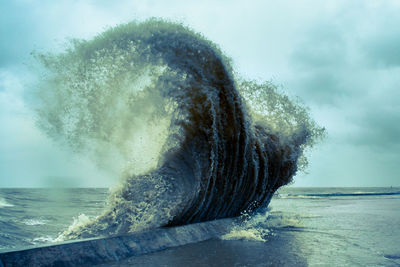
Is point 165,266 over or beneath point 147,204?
beneath

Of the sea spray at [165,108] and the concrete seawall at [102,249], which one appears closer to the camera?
the concrete seawall at [102,249]

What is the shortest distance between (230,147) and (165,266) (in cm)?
391

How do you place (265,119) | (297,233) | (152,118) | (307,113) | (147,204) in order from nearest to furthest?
(147,204)
(297,233)
(152,118)
(265,119)
(307,113)

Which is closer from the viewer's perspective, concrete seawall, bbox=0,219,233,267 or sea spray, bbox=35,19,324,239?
concrete seawall, bbox=0,219,233,267

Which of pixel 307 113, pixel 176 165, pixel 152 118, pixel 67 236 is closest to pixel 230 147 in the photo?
pixel 176 165

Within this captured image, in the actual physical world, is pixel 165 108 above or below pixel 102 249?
above

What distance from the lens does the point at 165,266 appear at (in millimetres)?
3564

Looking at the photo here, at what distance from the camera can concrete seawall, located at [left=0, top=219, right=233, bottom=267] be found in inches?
131

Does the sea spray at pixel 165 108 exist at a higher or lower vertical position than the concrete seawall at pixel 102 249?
higher

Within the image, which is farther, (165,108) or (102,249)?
(165,108)

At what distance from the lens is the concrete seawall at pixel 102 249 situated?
3.33m

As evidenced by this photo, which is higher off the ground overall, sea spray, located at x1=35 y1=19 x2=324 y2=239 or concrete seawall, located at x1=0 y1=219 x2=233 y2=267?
sea spray, located at x1=35 y1=19 x2=324 y2=239

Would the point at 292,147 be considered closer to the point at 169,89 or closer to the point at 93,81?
the point at 169,89

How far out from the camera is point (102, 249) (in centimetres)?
394
